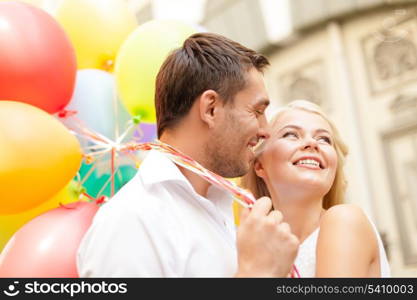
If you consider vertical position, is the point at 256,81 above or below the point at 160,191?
above

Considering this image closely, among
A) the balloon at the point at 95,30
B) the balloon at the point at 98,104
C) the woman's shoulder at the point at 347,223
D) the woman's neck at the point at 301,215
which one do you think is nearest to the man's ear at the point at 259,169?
the woman's neck at the point at 301,215

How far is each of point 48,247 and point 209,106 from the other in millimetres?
560

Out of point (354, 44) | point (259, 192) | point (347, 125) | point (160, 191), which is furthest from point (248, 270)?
point (354, 44)

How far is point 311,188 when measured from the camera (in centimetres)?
129

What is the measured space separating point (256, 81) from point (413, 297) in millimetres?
539

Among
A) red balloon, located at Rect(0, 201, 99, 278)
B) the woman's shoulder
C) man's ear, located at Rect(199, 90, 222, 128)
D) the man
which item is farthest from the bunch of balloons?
the woman's shoulder

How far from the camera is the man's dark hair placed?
106 cm

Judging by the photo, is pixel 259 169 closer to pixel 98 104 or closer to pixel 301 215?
pixel 301 215

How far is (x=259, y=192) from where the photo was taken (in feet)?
5.00

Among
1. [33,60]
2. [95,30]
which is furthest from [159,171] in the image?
[95,30]

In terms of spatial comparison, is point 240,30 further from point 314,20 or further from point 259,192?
point 259,192

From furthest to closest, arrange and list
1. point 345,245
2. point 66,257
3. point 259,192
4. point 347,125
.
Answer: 1. point 347,125
2. point 259,192
3. point 66,257
4. point 345,245

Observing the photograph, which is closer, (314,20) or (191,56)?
(191,56)

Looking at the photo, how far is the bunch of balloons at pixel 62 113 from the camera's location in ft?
4.16
